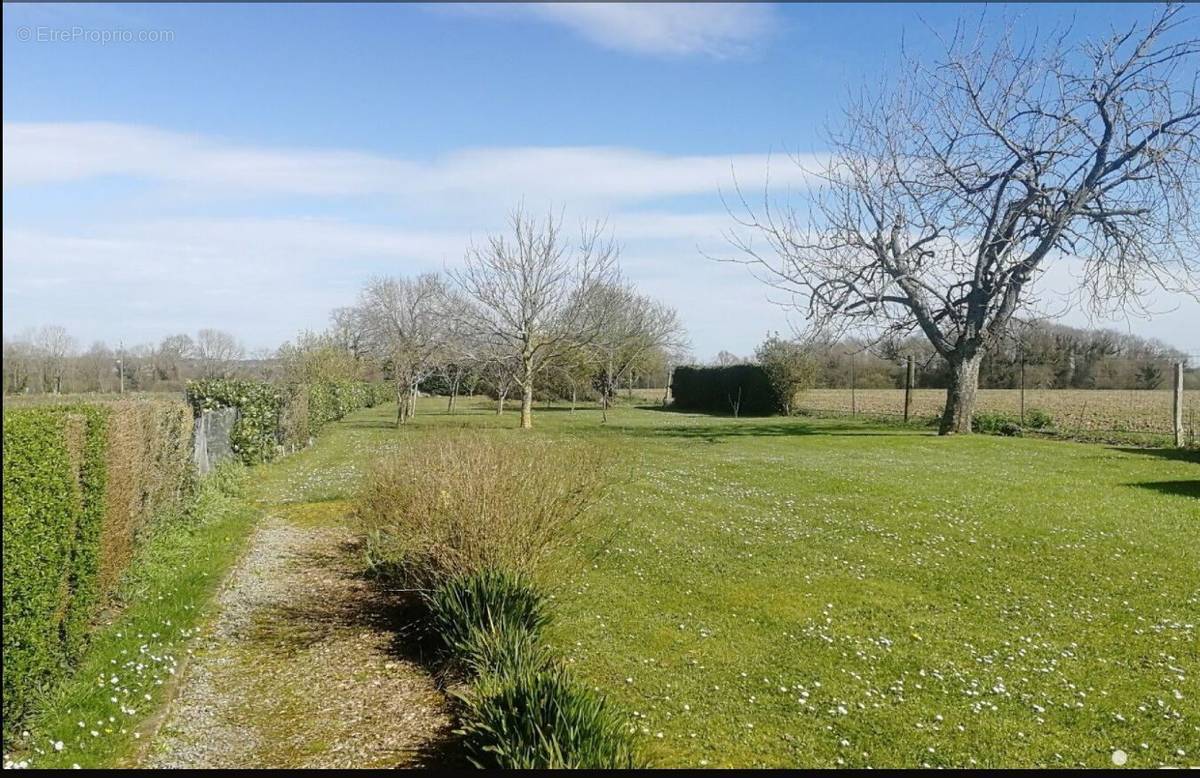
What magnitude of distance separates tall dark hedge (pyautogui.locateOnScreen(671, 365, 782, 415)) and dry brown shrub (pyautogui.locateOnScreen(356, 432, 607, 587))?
30.6m

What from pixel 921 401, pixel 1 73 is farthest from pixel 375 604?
pixel 921 401

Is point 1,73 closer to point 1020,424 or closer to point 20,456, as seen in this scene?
point 20,456

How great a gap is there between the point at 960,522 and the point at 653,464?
288 inches

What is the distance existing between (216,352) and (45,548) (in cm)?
3710

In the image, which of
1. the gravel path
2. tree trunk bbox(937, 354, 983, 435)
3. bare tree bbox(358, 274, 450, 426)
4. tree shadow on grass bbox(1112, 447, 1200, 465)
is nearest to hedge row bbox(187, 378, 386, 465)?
bare tree bbox(358, 274, 450, 426)

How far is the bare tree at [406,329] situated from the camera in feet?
96.6

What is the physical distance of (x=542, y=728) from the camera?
3.96m

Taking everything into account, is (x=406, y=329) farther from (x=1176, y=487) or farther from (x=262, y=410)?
(x=1176, y=487)

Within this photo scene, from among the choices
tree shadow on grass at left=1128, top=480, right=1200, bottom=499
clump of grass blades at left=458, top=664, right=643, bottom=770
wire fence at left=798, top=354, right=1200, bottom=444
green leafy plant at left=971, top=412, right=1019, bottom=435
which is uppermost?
wire fence at left=798, top=354, right=1200, bottom=444

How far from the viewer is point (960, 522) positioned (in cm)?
1100

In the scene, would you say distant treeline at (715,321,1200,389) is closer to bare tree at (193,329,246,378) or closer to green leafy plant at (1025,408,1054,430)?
green leafy plant at (1025,408,1054,430)

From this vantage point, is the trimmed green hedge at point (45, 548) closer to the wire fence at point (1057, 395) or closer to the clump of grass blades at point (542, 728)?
the clump of grass blades at point (542, 728)

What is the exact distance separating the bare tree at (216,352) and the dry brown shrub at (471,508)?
26120mm

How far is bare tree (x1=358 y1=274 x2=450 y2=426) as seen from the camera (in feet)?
96.6
